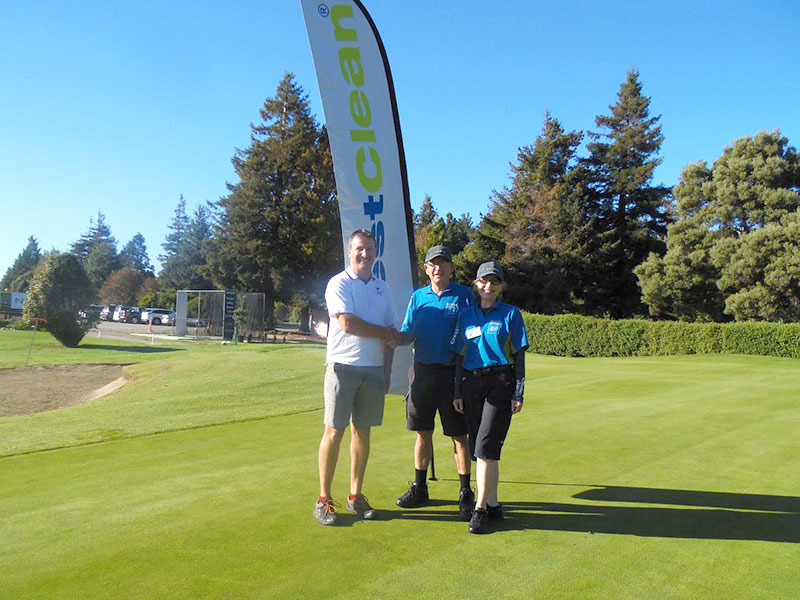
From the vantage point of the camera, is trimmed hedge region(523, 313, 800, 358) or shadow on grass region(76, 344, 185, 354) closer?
trimmed hedge region(523, 313, 800, 358)

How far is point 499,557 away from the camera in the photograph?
11.3ft

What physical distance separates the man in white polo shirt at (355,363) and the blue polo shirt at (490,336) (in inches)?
21.3

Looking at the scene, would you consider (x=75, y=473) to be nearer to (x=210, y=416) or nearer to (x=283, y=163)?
(x=210, y=416)

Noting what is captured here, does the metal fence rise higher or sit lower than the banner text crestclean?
lower

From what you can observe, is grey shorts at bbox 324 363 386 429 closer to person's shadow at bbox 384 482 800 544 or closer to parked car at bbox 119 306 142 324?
person's shadow at bbox 384 482 800 544

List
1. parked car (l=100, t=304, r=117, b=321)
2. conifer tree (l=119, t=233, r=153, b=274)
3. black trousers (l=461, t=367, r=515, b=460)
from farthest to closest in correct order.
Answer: conifer tree (l=119, t=233, r=153, b=274) → parked car (l=100, t=304, r=117, b=321) → black trousers (l=461, t=367, r=515, b=460)

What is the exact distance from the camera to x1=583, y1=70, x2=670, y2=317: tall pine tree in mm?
42938

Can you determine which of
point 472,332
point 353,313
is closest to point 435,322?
point 472,332

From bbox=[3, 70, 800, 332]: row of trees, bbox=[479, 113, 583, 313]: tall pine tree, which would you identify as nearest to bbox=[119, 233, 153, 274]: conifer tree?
bbox=[3, 70, 800, 332]: row of trees

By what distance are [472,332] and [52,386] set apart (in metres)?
15.2

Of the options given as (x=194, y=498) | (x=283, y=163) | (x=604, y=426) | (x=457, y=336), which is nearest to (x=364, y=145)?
(x=457, y=336)

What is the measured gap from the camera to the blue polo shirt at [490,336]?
418cm

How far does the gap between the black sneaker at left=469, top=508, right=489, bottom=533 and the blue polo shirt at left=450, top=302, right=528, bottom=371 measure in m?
0.99

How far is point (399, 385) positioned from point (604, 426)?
3.81 meters
